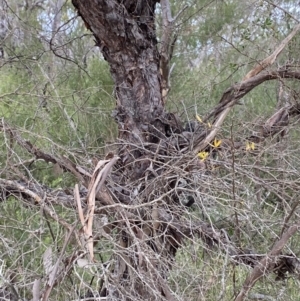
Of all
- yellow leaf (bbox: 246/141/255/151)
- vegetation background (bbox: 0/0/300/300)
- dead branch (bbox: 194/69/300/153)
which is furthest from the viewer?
dead branch (bbox: 194/69/300/153)

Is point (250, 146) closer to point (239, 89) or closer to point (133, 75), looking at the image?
point (239, 89)

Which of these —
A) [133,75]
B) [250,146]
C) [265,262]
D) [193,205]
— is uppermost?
[133,75]

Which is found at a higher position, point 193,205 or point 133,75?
point 133,75

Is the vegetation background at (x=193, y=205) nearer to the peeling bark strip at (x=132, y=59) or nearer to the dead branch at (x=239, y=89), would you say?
the dead branch at (x=239, y=89)

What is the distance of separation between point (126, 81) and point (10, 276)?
1.06 meters

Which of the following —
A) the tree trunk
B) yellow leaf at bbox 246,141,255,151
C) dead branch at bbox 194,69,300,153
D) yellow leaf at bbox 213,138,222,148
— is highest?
the tree trunk

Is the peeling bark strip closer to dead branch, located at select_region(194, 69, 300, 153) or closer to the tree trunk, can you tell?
the tree trunk

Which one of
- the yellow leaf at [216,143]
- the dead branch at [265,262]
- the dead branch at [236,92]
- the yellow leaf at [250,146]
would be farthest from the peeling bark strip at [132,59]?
the dead branch at [265,262]

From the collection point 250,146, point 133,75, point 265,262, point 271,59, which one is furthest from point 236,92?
point 265,262

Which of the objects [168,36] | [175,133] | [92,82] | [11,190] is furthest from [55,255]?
[92,82]

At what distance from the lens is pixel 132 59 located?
2439 mm

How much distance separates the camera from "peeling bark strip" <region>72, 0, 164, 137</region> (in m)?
2.37

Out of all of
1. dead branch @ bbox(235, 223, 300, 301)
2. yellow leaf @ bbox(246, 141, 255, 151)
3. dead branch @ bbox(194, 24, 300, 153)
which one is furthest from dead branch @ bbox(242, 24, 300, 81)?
dead branch @ bbox(235, 223, 300, 301)

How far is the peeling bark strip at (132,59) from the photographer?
7.77 ft
